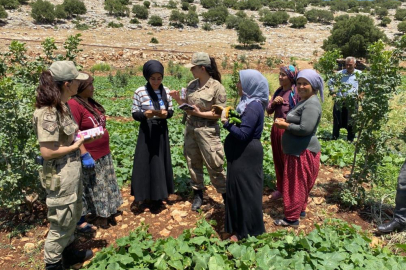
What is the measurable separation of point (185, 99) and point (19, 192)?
2200 millimetres

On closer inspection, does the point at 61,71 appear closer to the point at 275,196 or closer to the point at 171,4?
the point at 275,196

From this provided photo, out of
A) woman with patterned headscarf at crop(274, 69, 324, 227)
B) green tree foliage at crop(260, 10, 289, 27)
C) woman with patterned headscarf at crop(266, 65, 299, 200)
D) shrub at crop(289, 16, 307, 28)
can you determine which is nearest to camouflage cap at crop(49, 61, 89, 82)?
woman with patterned headscarf at crop(274, 69, 324, 227)

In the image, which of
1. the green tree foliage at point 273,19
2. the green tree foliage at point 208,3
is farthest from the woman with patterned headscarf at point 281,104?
the green tree foliage at point 208,3

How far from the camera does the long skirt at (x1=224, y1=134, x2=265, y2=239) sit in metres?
2.92

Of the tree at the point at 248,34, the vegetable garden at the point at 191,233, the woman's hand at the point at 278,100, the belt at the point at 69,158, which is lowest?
the vegetable garden at the point at 191,233

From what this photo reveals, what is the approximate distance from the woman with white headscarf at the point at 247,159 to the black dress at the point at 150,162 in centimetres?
105

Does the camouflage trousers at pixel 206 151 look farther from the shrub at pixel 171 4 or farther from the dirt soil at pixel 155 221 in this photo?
the shrub at pixel 171 4

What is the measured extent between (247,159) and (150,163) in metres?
1.40

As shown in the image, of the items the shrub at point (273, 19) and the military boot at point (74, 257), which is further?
the shrub at point (273, 19)

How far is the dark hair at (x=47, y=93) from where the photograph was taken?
92.2 inches

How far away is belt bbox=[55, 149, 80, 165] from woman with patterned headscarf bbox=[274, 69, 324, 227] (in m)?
2.08

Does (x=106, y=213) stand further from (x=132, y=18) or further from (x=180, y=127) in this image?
(x=132, y=18)

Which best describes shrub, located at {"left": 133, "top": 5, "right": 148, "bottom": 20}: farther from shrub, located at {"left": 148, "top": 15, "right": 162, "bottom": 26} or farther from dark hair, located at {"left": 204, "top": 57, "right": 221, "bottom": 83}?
dark hair, located at {"left": 204, "top": 57, "right": 221, "bottom": 83}

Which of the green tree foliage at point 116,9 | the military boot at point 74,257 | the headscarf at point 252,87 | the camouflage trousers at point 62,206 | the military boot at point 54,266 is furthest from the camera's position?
the green tree foliage at point 116,9
